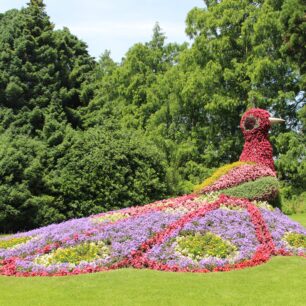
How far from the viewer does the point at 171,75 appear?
118ft

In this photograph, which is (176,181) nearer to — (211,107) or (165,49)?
(211,107)

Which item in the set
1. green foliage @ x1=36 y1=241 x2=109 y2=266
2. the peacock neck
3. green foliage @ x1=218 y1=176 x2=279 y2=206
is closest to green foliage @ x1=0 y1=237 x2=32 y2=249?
green foliage @ x1=36 y1=241 x2=109 y2=266

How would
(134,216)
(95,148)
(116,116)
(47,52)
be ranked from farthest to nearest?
(116,116) → (47,52) → (95,148) → (134,216)

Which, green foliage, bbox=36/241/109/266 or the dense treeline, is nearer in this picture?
green foliage, bbox=36/241/109/266

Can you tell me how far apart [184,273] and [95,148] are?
45.0 feet

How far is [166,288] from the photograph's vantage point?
9.14m

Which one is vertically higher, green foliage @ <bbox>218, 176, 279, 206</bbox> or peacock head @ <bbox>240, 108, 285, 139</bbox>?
peacock head @ <bbox>240, 108, 285, 139</bbox>

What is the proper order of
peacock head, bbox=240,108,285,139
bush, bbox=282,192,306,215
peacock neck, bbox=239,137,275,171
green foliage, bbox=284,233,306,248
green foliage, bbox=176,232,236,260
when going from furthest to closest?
bush, bbox=282,192,306,215 < peacock head, bbox=240,108,285,139 < peacock neck, bbox=239,137,275,171 < green foliage, bbox=284,233,306,248 < green foliage, bbox=176,232,236,260

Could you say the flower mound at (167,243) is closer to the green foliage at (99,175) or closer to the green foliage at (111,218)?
the green foliage at (111,218)

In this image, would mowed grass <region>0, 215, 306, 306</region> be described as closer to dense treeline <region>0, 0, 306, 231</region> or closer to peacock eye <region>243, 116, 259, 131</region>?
peacock eye <region>243, 116, 259, 131</region>

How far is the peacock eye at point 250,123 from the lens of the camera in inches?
677

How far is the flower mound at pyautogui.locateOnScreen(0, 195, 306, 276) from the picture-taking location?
1103 cm

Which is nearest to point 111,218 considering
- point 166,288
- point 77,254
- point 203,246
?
point 77,254

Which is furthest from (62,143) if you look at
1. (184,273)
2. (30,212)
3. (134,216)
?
(184,273)
